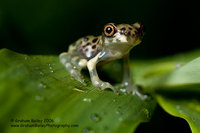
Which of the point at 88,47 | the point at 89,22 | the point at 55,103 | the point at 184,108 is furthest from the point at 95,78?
the point at 89,22

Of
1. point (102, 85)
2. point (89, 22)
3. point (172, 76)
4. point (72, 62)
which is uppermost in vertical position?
point (89, 22)

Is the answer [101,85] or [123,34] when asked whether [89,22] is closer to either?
[123,34]

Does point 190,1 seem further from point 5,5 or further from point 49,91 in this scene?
point 49,91

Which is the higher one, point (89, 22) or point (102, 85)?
point (89, 22)

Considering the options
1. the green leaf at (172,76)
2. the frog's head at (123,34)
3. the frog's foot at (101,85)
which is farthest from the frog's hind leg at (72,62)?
the green leaf at (172,76)

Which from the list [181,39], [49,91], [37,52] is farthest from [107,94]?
[181,39]

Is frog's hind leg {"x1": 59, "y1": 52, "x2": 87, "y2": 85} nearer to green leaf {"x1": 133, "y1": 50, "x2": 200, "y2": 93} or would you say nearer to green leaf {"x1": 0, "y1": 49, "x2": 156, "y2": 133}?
green leaf {"x1": 0, "y1": 49, "x2": 156, "y2": 133}

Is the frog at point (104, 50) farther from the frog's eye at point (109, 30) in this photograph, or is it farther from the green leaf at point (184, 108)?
the green leaf at point (184, 108)
